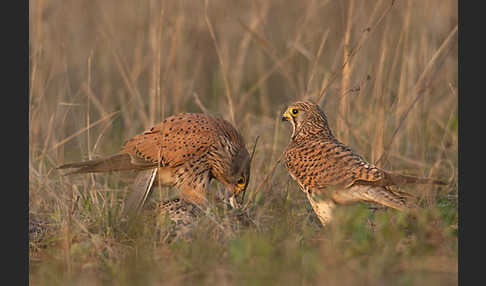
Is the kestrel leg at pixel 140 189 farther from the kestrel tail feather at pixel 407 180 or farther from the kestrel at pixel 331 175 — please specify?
the kestrel tail feather at pixel 407 180

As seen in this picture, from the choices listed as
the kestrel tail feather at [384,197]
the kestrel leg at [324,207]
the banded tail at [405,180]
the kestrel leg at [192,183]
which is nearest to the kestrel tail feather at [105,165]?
the kestrel leg at [192,183]

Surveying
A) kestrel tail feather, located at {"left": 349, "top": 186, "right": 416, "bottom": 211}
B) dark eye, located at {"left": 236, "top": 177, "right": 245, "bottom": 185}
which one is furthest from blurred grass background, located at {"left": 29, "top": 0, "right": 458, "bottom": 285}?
dark eye, located at {"left": 236, "top": 177, "right": 245, "bottom": 185}

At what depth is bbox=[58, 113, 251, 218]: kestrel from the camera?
5820 mm

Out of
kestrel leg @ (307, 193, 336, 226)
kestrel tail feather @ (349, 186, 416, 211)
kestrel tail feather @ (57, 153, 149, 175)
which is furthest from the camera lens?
kestrel tail feather @ (57, 153, 149, 175)

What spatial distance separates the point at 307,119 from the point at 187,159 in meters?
1.05

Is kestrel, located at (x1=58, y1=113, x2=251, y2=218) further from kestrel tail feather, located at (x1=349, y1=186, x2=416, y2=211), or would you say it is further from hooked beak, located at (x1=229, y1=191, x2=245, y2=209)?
kestrel tail feather, located at (x1=349, y1=186, x2=416, y2=211)

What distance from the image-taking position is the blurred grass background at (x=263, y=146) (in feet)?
13.8

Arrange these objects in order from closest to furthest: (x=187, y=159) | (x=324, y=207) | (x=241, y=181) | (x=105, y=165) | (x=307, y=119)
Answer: (x=324, y=207) < (x=105, y=165) < (x=307, y=119) < (x=241, y=181) < (x=187, y=159)

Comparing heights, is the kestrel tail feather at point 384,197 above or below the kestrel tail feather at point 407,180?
below

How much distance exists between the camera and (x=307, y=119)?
18.5ft

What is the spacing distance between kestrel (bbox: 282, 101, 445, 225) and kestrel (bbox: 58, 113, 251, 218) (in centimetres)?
56

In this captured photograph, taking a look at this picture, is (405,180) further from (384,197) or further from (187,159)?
(187,159)

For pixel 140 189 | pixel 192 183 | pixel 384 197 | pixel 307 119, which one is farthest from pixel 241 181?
pixel 384 197

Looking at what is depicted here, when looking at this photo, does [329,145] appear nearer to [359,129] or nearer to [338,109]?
[338,109]
